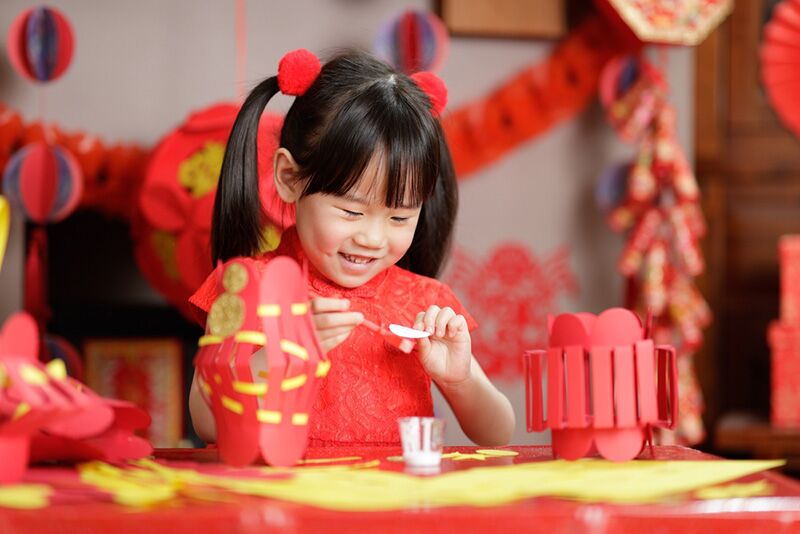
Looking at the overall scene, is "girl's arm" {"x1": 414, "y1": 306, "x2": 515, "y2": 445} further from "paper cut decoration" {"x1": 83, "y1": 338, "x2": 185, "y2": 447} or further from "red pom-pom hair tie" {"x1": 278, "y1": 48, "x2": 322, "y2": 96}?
"paper cut decoration" {"x1": 83, "y1": 338, "x2": 185, "y2": 447}

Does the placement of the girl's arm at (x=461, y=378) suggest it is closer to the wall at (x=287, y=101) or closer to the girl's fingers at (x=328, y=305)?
the girl's fingers at (x=328, y=305)

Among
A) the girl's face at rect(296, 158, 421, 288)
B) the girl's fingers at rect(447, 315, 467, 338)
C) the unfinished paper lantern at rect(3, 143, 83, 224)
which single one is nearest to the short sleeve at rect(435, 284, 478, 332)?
the girl's face at rect(296, 158, 421, 288)

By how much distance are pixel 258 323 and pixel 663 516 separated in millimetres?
384

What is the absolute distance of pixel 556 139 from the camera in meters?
2.73

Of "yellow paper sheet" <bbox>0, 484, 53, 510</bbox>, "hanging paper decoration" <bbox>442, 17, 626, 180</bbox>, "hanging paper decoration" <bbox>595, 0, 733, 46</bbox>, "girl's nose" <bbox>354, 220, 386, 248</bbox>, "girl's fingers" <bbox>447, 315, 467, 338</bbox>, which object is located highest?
"hanging paper decoration" <bbox>595, 0, 733, 46</bbox>

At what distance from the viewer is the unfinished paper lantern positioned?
7.39ft

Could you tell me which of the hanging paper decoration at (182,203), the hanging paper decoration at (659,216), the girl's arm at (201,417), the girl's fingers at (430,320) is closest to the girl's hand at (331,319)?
the girl's fingers at (430,320)

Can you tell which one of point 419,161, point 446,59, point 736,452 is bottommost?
point 736,452

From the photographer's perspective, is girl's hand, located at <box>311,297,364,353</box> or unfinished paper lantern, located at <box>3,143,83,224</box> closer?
girl's hand, located at <box>311,297,364,353</box>

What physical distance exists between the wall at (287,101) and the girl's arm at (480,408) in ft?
3.41

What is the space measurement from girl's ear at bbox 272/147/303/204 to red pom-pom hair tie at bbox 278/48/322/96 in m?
0.08

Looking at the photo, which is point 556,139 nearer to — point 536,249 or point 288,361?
point 536,249

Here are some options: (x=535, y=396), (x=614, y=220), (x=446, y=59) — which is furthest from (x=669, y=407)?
(x=446, y=59)

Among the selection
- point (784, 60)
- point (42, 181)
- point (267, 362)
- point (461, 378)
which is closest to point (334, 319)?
point (267, 362)
